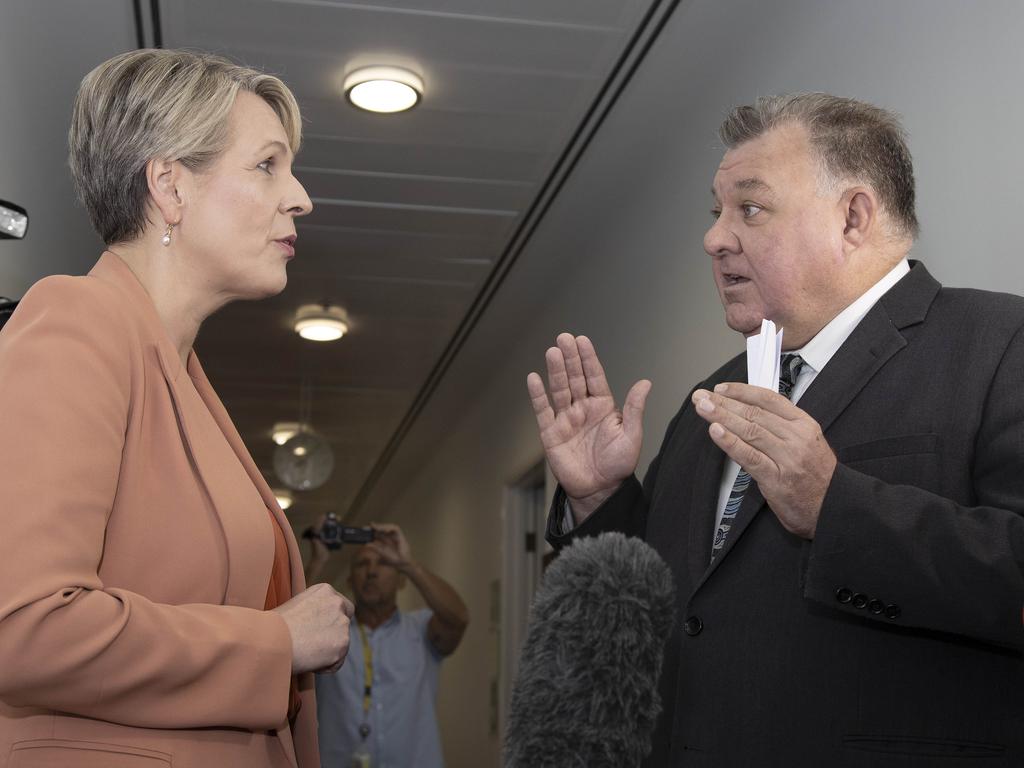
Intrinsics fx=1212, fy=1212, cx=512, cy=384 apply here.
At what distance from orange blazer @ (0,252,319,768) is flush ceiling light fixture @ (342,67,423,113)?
242cm

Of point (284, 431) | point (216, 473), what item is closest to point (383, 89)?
point (216, 473)

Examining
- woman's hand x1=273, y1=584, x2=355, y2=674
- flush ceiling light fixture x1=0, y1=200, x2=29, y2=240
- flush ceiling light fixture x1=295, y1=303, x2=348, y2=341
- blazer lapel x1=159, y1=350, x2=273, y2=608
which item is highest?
flush ceiling light fixture x1=295, y1=303, x2=348, y2=341

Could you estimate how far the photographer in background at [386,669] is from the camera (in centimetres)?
458

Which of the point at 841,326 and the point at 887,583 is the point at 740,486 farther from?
the point at 887,583

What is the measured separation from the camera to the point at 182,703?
1403 millimetres

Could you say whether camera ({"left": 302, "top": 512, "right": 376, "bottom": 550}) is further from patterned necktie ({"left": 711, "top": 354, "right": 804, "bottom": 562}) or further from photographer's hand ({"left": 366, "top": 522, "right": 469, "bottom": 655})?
patterned necktie ({"left": 711, "top": 354, "right": 804, "bottom": 562})

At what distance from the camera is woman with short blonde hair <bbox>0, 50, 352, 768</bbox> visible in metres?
1.33

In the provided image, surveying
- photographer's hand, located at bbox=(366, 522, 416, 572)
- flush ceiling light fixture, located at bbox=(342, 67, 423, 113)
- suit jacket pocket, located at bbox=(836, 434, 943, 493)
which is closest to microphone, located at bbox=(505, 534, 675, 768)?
suit jacket pocket, located at bbox=(836, 434, 943, 493)

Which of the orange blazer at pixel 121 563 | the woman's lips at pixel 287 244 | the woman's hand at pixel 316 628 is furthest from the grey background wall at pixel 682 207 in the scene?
the orange blazer at pixel 121 563

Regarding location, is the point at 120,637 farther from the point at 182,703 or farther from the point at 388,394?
the point at 388,394

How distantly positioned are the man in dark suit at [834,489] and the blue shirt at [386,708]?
110 inches

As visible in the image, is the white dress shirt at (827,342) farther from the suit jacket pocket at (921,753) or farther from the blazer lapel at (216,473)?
the blazer lapel at (216,473)

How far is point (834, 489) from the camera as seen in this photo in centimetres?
146

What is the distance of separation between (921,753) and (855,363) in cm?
55
